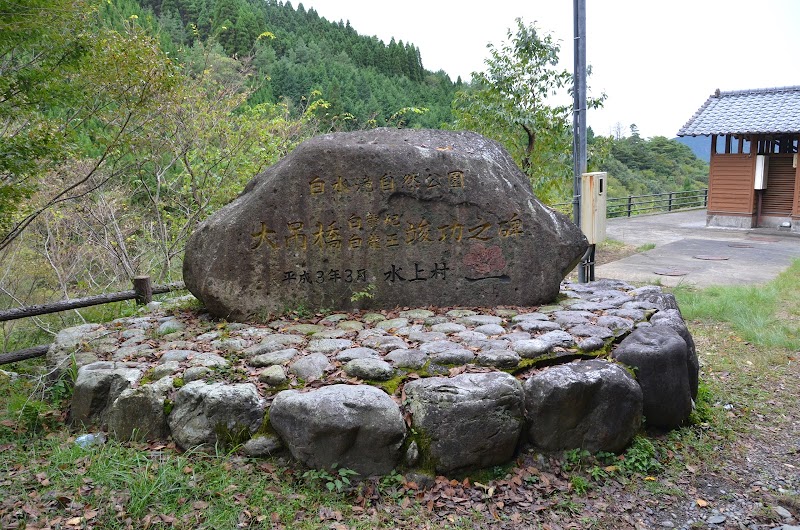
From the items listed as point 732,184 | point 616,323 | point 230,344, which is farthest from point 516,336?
point 732,184

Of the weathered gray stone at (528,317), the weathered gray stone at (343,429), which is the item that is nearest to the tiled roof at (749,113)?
the weathered gray stone at (528,317)

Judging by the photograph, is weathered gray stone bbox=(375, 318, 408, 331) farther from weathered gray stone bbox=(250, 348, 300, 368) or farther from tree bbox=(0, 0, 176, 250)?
tree bbox=(0, 0, 176, 250)

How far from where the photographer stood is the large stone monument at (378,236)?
565cm

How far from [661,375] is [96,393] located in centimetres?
416

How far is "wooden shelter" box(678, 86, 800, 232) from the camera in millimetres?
17656

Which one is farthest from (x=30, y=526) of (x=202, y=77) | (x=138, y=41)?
(x=202, y=77)

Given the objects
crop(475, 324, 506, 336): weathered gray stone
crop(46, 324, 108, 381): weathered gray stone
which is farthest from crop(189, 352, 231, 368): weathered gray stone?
crop(475, 324, 506, 336): weathered gray stone

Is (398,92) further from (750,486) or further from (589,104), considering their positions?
(750,486)

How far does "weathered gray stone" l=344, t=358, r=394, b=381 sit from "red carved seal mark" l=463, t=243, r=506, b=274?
1.85 m

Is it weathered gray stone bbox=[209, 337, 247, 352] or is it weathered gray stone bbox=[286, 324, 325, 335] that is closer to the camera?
weathered gray stone bbox=[209, 337, 247, 352]

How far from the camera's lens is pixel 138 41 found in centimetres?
699

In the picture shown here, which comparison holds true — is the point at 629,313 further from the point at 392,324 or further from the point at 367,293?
the point at 367,293

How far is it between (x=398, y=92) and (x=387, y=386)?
25.7 metres

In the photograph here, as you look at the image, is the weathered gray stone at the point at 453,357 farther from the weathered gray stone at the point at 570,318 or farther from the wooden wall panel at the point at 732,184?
the wooden wall panel at the point at 732,184
